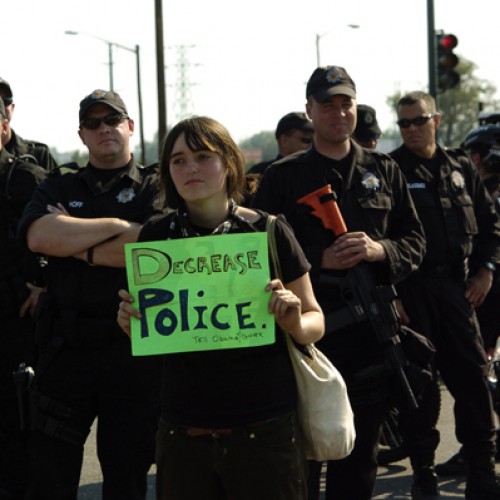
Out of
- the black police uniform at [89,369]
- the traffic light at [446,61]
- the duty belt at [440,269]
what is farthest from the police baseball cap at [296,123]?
the traffic light at [446,61]

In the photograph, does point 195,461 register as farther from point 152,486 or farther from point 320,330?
point 152,486

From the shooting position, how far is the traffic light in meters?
14.2

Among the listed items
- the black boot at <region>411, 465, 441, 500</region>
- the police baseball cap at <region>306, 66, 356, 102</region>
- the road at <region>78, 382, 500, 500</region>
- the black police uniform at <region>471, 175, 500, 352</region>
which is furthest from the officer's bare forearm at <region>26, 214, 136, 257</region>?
the black police uniform at <region>471, 175, 500, 352</region>

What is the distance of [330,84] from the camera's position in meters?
5.21

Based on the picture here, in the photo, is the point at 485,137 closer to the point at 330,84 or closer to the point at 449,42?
the point at 330,84

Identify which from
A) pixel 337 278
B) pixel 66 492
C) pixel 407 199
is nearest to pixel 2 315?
pixel 66 492

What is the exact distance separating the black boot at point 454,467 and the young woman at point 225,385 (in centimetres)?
337

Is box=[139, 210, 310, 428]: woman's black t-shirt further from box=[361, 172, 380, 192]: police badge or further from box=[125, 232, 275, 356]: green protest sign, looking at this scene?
box=[361, 172, 380, 192]: police badge

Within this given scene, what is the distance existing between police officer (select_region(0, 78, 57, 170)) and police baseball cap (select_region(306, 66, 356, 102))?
1.65 meters

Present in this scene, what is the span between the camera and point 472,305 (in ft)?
20.1

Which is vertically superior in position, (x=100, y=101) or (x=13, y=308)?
(x=100, y=101)


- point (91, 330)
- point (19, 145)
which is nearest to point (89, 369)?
point (91, 330)

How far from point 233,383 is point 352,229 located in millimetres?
1782

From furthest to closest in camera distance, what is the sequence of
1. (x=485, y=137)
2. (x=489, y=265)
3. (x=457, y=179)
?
1. (x=485, y=137)
2. (x=489, y=265)
3. (x=457, y=179)
